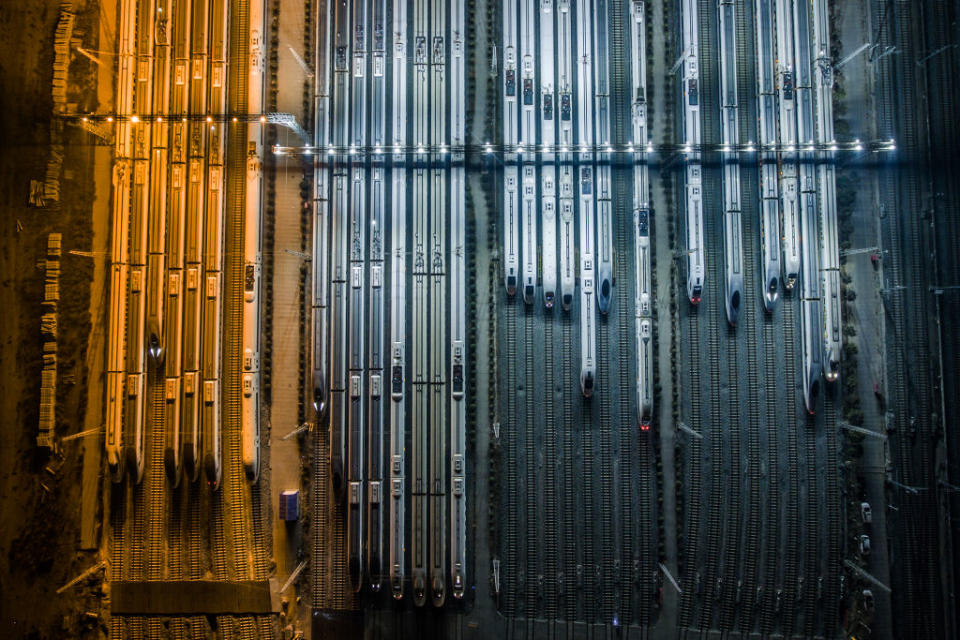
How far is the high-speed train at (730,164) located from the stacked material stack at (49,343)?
66.8 ft

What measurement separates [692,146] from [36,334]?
20.7 m

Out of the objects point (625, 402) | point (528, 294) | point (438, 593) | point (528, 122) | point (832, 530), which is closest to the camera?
point (832, 530)

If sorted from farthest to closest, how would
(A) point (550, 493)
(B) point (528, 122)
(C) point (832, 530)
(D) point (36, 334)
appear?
(B) point (528, 122), (D) point (36, 334), (A) point (550, 493), (C) point (832, 530)

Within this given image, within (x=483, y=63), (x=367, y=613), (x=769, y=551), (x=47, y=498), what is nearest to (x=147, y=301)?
(x=47, y=498)

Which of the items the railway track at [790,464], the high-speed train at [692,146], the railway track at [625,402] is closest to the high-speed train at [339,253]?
the railway track at [625,402]

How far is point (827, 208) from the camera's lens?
51.9ft

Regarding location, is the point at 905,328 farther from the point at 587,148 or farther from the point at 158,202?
the point at 158,202

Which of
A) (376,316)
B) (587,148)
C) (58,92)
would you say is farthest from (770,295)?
(58,92)

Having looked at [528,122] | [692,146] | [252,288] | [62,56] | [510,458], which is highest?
[62,56]

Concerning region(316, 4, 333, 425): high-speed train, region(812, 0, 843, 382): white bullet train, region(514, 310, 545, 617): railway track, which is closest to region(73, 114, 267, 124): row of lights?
region(316, 4, 333, 425): high-speed train

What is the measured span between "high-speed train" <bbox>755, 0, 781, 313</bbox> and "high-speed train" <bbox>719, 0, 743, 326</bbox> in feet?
2.28

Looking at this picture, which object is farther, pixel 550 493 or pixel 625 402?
pixel 625 402

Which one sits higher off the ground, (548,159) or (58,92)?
(58,92)

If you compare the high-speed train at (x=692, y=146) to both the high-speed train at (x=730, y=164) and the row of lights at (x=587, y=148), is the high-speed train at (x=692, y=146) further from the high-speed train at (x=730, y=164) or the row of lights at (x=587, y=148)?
the high-speed train at (x=730, y=164)
